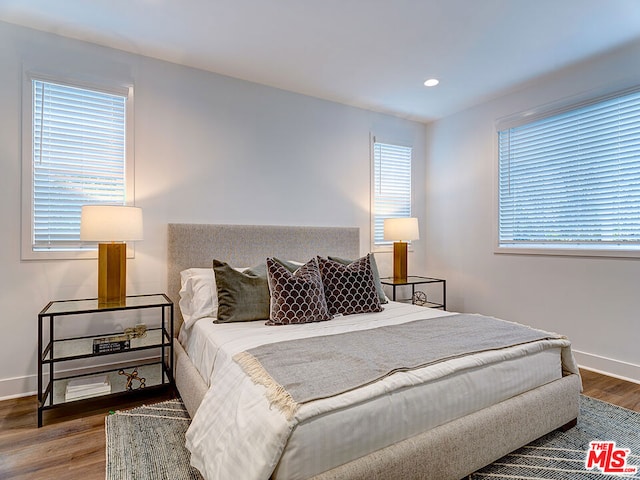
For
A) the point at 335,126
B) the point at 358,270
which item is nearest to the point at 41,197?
the point at 358,270

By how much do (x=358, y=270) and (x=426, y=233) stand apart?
217 centimetres

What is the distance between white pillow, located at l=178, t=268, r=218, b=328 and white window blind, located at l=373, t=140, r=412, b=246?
2.16m

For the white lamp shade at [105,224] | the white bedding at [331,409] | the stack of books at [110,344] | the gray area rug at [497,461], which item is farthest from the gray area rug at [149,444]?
the white lamp shade at [105,224]

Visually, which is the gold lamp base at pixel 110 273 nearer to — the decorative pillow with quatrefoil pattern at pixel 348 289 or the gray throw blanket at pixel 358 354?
the gray throw blanket at pixel 358 354

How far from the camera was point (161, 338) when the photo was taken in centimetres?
272

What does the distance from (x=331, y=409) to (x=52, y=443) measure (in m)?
1.77

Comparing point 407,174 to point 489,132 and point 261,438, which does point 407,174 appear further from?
point 261,438

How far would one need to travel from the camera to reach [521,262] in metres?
3.62

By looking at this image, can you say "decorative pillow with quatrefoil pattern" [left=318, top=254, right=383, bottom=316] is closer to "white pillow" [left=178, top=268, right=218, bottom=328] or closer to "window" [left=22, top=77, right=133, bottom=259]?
"white pillow" [left=178, top=268, right=218, bottom=328]

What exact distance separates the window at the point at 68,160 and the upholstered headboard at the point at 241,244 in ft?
1.90

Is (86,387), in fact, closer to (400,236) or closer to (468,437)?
(468,437)

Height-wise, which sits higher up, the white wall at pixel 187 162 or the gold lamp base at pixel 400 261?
the white wall at pixel 187 162

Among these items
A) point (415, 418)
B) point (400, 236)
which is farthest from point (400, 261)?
point (415, 418)

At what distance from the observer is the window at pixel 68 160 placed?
260 cm
